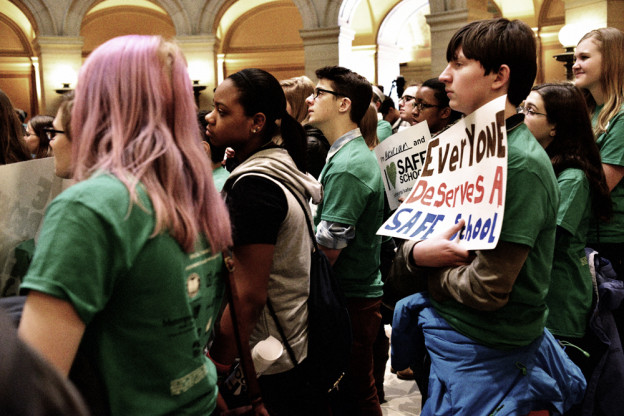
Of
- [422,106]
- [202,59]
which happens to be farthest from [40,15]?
[422,106]

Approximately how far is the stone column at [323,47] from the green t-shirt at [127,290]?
1344cm

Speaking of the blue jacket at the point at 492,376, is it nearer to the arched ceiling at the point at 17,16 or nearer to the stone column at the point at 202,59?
the stone column at the point at 202,59

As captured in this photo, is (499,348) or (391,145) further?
(391,145)

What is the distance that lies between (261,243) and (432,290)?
63 centimetres

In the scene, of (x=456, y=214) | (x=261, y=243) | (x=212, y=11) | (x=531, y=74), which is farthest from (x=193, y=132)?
(x=212, y=11)

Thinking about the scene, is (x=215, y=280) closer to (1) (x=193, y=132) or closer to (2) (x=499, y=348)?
(1) (x=193, y=132)

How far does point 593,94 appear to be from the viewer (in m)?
3.47

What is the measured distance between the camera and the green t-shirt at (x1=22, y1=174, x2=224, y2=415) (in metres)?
1.11

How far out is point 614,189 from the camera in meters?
3.16

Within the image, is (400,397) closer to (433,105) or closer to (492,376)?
(433,105)

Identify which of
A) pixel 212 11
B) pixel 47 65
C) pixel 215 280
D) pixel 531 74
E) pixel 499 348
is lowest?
pixel 499 348

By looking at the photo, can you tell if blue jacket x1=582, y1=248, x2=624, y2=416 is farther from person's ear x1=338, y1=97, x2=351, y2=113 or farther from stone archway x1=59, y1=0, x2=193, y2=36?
stone archway x1=59, y1=0, x2=193, y2=36

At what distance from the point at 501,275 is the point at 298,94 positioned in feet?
8.29

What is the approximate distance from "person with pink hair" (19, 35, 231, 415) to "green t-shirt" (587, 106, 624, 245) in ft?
7.46
